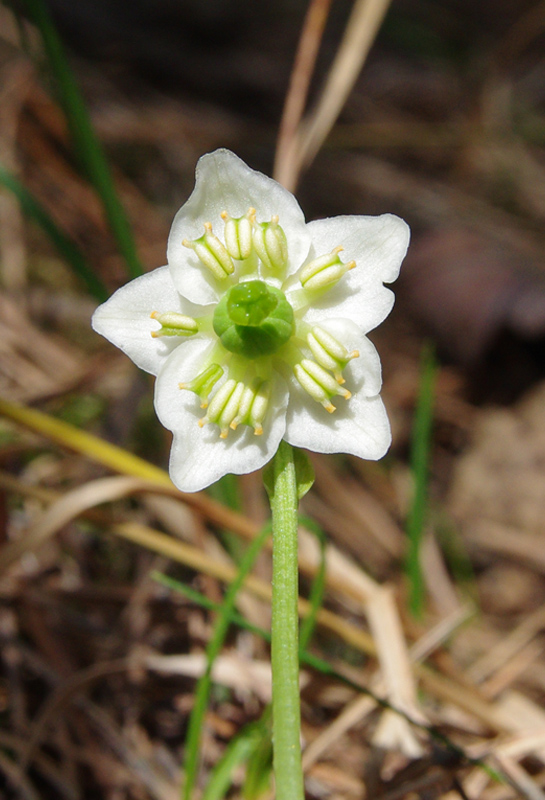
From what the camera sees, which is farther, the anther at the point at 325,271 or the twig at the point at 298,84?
the twig at the point at 298,84

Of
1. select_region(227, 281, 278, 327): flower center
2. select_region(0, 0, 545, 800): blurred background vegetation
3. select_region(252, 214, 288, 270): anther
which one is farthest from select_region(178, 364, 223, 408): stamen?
select_region(0, 0, 545, 800): blurred background vegetation

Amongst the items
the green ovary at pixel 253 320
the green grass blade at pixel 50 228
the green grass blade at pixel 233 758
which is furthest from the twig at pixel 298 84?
the green grass blade at pixel 233 758

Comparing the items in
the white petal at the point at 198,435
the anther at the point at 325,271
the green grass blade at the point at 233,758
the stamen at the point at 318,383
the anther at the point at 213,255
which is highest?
the anther at the point at 325,271

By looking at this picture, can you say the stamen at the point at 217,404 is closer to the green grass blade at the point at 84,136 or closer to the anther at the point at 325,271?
the anther at the point at 325,271

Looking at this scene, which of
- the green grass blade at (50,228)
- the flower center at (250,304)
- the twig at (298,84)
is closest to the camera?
the flower center at (250,304)

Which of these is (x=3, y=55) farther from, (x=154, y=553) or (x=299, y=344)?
(x=299, y=344)

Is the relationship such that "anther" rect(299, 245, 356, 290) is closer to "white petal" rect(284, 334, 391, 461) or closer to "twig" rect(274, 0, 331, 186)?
"white petal" rect(284, 334, 391, 461)

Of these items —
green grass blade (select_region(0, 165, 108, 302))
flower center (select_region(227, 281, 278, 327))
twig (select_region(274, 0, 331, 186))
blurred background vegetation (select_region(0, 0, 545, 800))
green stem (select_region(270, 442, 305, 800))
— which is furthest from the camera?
twig (select_region(274, 0, 331, 186))

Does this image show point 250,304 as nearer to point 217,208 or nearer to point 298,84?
point 217,208
